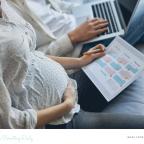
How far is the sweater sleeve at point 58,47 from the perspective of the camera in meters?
1.13

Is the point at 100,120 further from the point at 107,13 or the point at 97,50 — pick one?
the point at 107,13

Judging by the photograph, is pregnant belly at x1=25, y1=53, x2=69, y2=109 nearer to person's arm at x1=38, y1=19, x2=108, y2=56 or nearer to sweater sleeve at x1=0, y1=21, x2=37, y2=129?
sweater sleeve at x1=0, y1=21, x2=37, y2=129

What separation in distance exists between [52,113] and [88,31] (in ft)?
1.21

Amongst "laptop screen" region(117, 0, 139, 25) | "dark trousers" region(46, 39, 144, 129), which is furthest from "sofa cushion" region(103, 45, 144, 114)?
"laptop screen" region(117, 0, 139, 25)

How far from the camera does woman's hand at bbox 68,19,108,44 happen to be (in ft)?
3.77

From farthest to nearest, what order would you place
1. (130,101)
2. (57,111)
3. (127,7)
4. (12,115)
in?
(127,7)
(130,101)
(57,111)
(12,115)

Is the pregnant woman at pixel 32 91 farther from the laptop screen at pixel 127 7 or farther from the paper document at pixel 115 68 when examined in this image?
the laptop screen at pixel 127 7

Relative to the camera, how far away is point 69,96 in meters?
0.96

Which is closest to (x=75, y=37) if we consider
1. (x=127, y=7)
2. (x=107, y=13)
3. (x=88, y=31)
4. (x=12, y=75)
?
(x=88, y=31)

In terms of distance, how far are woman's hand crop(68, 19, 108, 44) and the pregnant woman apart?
171mm

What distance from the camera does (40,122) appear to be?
0.86m

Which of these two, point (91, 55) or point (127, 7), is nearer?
point (91, 55)
